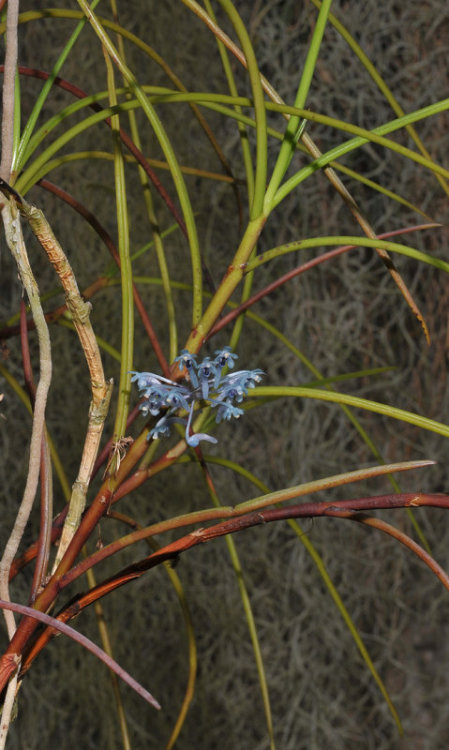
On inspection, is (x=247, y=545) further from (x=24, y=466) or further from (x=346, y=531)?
(x=24, y=466)

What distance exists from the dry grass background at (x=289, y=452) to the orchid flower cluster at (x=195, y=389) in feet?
2.27

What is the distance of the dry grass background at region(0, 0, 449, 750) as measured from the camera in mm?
860

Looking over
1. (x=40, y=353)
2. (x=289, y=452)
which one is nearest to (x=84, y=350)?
(x=40, y=353)

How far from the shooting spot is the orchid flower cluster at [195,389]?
17 centimetres

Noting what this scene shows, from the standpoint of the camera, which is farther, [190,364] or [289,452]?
[289,452]

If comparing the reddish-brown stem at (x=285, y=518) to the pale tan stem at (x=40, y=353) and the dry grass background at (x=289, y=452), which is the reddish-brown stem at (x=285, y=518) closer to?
the pale tan stem at (x=40, y=353)

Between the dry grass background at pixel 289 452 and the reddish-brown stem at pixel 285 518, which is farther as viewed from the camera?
the dry grass background at pixel 289 452

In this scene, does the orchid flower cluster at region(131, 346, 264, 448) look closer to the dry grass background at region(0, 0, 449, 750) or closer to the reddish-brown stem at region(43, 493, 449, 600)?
the reddish-brown stem at region(43, 493, 449, 600)

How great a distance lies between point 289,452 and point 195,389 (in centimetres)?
72

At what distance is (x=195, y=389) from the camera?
181 mm

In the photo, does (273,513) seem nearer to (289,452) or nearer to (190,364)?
(190,364)

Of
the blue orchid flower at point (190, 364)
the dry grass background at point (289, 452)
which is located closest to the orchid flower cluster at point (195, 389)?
the blue orchid flower at point (190, 364)

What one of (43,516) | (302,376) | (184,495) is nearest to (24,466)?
(184,495)

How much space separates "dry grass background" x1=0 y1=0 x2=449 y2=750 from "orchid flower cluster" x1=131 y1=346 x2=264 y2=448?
2.27 feet
